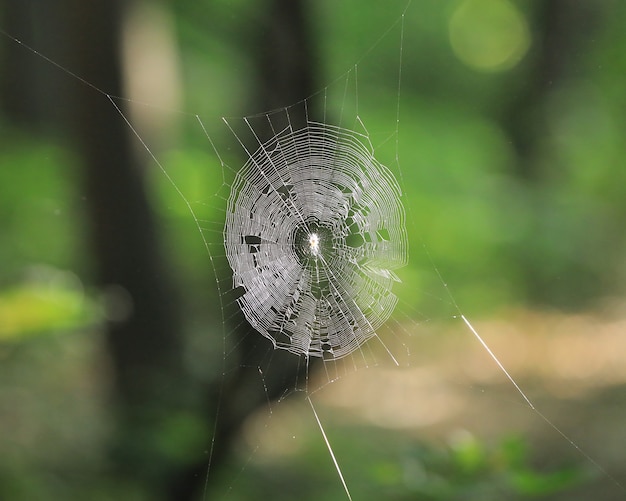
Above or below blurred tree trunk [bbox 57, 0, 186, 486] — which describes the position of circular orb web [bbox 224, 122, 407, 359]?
below

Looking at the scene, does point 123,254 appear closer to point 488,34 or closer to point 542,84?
point 542,84

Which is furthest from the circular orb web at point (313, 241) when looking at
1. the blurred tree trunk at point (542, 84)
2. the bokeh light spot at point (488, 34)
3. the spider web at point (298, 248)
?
the bokeh light spot at point (488, 34)

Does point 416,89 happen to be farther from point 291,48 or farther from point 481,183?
point 291,48

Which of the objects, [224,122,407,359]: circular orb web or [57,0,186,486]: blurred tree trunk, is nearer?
[224,122,407,359]: circular orb web

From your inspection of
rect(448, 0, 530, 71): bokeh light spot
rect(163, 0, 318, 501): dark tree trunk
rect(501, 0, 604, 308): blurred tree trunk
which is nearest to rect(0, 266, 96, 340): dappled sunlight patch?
rect(163, 0, 318, 501): dark tree trunk

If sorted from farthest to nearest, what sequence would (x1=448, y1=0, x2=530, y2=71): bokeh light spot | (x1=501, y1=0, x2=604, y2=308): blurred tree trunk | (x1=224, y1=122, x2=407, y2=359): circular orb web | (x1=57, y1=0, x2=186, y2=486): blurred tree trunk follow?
(x1=448, y1=0, x2=530, y2=71): bokeh light spot, (x1=501, y1=0, x2=604, y2=308): blurred tree trunk, (x1=57, y1=0, x2=186, y2=486): blurred tree trunk, (x1=224, y1=122, x2=407, y2=359): circular orb web

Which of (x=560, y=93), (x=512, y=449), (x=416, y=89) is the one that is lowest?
(x=512, y=449)

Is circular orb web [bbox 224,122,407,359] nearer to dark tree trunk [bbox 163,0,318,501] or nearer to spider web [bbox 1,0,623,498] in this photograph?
spider web [bbox 1,0,623,498]

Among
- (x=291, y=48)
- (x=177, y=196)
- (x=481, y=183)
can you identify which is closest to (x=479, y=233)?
(x=481, y=183)
